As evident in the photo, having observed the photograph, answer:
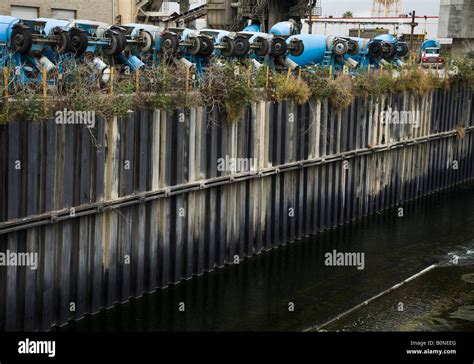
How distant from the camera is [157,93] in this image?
715 inches

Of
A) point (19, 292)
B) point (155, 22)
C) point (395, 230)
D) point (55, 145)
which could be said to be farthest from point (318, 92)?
point (155, 22)

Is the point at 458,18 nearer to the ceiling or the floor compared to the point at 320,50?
nearer to the ceiling

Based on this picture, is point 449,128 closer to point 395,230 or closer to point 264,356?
point 395,230

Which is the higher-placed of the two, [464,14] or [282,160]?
[464,14]

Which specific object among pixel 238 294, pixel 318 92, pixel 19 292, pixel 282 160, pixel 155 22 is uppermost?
pixel 155 22

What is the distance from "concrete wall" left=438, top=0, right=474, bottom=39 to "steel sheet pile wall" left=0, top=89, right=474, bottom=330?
2231cm

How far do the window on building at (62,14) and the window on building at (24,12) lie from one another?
974mm

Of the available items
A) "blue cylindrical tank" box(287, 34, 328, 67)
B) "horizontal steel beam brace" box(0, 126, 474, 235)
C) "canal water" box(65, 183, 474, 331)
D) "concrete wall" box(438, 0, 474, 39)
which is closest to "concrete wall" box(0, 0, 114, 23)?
"blue cylindrical tank" box(287, 34, 328, 67)

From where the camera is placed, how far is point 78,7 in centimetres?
3466

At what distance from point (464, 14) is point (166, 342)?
38.5m

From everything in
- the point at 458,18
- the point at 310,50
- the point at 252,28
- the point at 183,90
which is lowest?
the point at 183,90

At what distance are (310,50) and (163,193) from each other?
631 inches

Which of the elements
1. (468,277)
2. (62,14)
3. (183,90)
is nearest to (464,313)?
(468,277)

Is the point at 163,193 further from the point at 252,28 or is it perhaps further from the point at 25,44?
the point at 252,28
